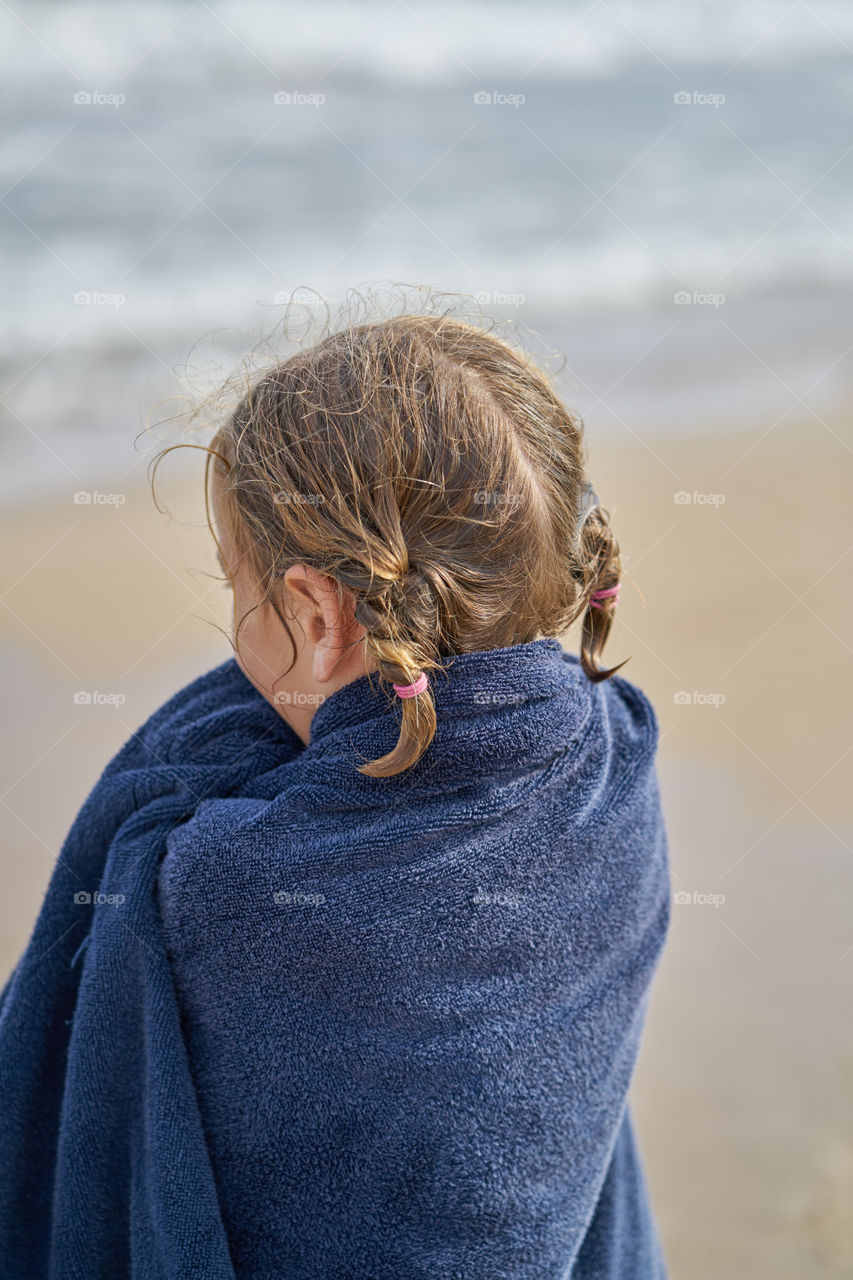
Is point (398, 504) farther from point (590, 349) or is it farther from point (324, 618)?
point (590, 349)

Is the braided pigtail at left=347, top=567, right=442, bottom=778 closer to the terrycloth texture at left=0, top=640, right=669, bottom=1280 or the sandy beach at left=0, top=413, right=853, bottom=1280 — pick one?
the terrycloth texture at left=0, top=640, right=669, bottom=1280

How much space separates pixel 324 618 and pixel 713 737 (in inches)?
107

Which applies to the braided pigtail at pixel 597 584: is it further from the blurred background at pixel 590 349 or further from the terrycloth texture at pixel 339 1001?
the blurred background at pixel 590 349

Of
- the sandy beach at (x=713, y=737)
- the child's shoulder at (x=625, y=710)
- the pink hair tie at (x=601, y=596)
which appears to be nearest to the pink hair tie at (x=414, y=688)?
the child's shoulder at (x=625, y=710)

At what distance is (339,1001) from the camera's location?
1029 mm

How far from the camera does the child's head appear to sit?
1.01 metres

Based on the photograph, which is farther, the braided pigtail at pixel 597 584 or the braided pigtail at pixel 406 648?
the braided pigtail at pixel 597 584

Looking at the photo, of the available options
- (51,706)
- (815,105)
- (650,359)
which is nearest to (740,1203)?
(51,706)

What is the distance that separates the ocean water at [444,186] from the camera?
5844mm

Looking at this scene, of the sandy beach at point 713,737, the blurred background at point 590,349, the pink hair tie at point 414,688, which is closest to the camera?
the pink hair tie at point 414,688

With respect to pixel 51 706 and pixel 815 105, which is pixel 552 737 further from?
pixel 815 105

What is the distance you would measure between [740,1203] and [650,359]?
4.48m

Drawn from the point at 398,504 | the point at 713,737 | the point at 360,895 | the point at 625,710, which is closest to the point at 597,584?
the point at 625,710

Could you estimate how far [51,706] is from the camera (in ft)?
11.6
